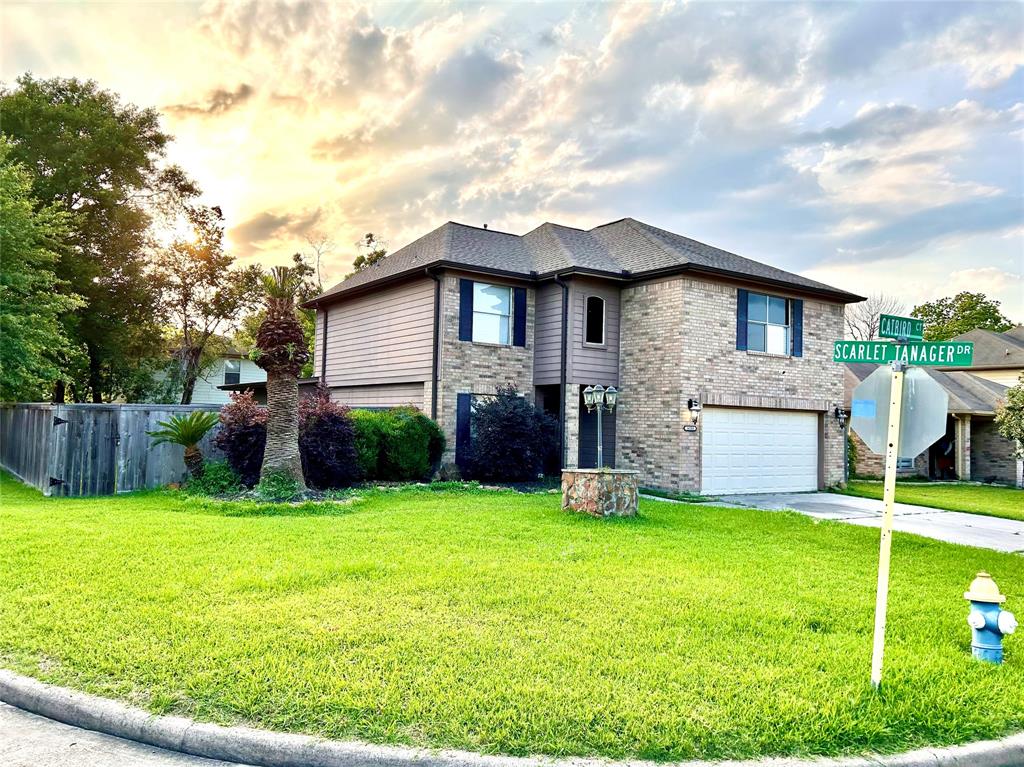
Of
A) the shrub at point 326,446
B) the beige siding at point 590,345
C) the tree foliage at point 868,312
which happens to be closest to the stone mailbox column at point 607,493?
the shrub at point 326,446

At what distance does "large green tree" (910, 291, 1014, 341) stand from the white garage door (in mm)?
37052

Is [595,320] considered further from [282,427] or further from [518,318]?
[282,427]

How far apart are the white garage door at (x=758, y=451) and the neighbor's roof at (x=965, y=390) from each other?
6538 millimetres

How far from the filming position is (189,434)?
12500 millimetres

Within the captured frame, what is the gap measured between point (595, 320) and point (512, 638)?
39.8 ft

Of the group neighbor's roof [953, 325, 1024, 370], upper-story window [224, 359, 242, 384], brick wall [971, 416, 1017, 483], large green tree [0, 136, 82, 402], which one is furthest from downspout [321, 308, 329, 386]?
neighbor's roof [953, 325, 1024, 370]

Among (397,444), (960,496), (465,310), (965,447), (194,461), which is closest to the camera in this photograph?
(194,461)

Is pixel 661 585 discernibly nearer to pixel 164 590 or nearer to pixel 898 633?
pixel 898 633

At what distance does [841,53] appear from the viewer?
472 inches

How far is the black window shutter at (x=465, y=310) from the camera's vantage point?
49.9 feet

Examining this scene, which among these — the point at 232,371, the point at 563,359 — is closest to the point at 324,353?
the point at 563,359

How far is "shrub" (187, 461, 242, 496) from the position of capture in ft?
39.5

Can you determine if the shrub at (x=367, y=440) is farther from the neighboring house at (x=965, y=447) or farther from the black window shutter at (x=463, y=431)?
the neighboring house at (x=965, y=447)

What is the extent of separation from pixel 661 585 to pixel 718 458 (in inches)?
385
